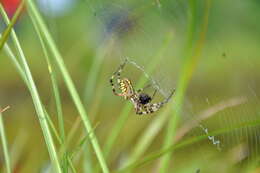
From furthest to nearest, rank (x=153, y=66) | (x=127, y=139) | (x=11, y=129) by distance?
(x=11, y=129) < (x=127, y=139) < (x=153, y=66)

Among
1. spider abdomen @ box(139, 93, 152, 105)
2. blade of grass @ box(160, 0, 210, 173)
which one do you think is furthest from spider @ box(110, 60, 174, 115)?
blade of grass @ box(160, 0, 210, 173)

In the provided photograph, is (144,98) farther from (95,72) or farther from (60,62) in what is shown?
(60,62)

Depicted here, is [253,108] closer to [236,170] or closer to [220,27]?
[220,27]

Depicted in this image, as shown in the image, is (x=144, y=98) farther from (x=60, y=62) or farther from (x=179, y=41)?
(x=60, y=62)

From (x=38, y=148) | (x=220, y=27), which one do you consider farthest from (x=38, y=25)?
(x=38, y=148)

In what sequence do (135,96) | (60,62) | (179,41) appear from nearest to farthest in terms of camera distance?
(60,62), (179,41), (135,96)

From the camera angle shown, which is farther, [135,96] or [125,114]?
[135,96]

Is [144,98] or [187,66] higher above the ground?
[144,98]

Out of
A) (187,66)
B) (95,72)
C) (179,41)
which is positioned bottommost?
(187,66)

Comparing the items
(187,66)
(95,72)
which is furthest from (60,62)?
(95,72)

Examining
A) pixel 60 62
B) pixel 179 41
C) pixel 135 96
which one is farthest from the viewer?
pixel 135 96

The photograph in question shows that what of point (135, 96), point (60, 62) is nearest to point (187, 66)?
point (60, 62)
